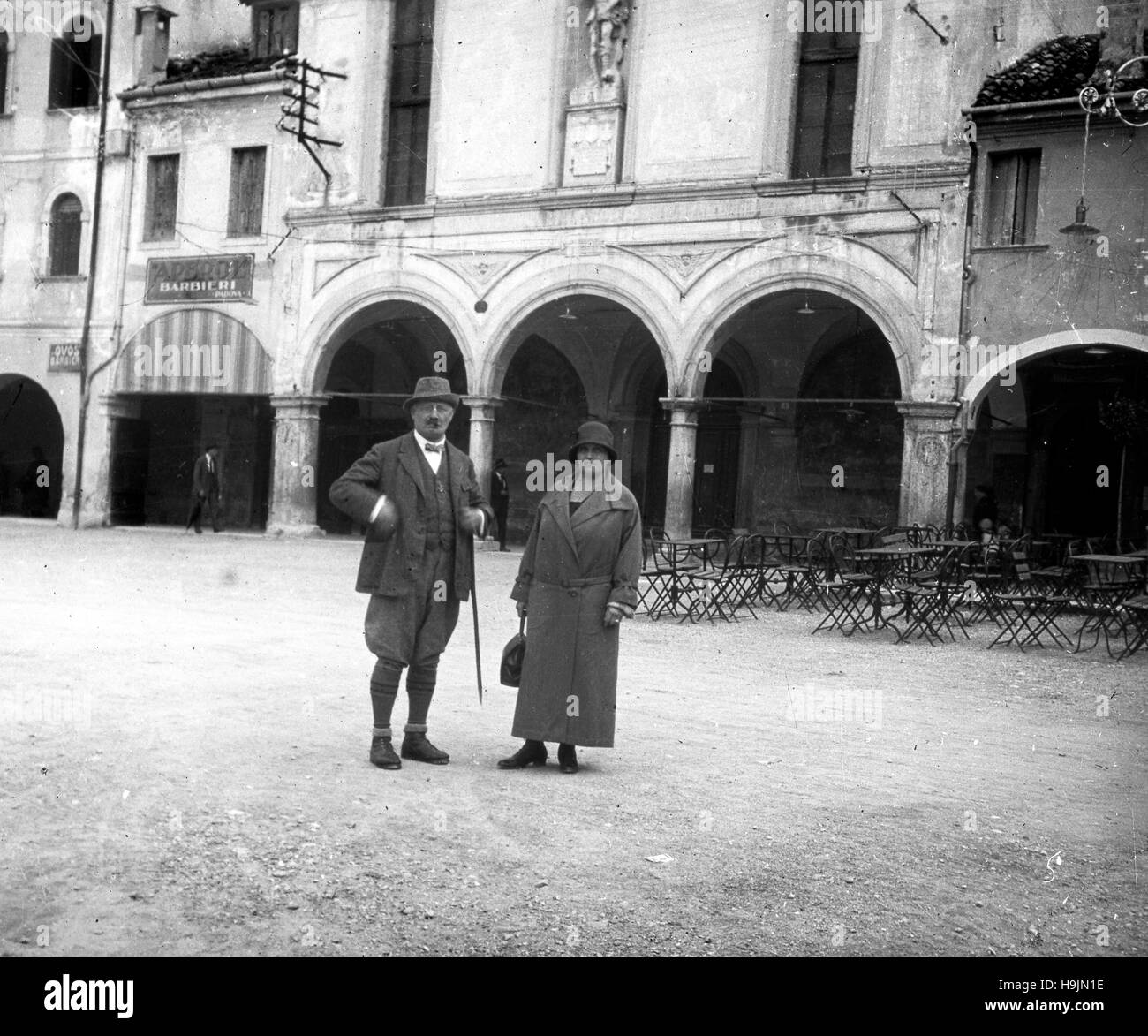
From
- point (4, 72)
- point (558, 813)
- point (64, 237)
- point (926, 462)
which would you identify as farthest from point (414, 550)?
point (4, 72)

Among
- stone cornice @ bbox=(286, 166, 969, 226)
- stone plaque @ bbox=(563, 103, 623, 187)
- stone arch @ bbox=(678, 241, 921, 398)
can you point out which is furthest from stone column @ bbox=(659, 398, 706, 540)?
stone plaque @ bbox=(563, 103, 623, 187)

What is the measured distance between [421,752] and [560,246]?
1607 cm

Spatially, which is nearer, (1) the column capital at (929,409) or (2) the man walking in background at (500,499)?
(1) the column capital at (929,409)

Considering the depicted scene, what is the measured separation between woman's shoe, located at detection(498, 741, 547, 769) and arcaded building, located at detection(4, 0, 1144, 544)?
12680 mm

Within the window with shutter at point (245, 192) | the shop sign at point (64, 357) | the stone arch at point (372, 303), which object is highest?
the window with shutter at point (245, 192)

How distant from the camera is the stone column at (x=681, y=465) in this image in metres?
20.5

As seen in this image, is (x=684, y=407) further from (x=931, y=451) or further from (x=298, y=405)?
(x=298, y=405)

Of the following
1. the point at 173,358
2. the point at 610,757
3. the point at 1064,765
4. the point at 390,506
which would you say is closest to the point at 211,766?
the point at 390,506

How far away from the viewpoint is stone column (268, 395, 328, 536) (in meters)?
23.9

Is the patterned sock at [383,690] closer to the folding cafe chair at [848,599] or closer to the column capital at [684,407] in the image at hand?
the folding cafe chair at [848,599]

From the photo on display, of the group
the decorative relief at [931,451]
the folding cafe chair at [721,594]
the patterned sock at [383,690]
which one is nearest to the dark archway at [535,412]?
the decorative relief at [931,451]

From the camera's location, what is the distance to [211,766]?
6008 millimetres

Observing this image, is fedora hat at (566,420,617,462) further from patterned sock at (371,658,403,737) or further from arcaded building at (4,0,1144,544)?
arcaded building at (4,0,1144,544)

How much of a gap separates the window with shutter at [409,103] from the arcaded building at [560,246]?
0.15ft
